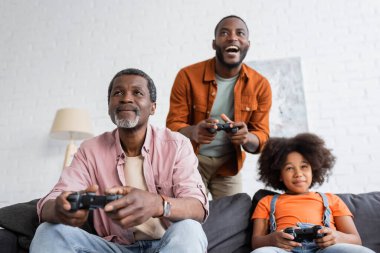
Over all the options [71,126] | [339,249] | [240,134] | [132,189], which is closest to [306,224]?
[339,249]

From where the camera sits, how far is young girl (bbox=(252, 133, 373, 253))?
1.37m

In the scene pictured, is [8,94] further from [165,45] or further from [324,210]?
[324,210]

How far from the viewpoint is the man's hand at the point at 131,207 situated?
3.09ft

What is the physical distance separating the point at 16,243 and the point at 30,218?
105mm

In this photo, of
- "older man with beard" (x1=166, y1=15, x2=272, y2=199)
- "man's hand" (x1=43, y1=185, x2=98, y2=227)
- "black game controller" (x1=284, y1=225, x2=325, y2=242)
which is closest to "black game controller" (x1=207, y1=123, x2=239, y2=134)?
"older man with beard" (x1=166, y1=15, x2=272, y2=199)

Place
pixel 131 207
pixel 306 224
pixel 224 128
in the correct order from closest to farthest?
pixel 131 207
pixel 306 224
pixel 224 128

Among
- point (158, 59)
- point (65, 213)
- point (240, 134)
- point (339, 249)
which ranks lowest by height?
point (339, 249)

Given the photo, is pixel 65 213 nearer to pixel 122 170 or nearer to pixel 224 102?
pixel 122 170

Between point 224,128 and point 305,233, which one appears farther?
point 224,128

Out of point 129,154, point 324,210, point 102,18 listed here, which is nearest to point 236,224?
point 324,210

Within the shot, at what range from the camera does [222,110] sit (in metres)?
1.96

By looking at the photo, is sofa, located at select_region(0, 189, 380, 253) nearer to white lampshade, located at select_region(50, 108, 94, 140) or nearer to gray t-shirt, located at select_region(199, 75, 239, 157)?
gray t-shirt, located at select_region(199, 75, 239, 157)

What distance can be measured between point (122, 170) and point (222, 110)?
2.53 feet

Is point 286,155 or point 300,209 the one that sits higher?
point 286,155
